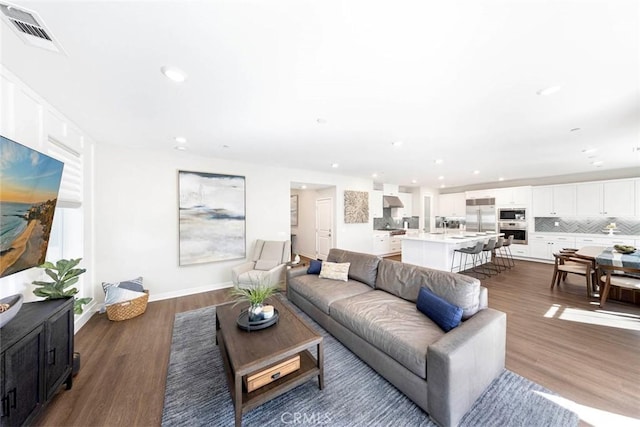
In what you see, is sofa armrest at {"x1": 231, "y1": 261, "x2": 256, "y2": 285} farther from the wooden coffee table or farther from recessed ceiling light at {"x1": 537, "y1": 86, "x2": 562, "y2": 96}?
recessed ceiling light at {"x1": 537, "y1": 86, "x2": 562, "y2": 96}

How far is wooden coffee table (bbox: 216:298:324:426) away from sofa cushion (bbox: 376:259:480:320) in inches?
49.7

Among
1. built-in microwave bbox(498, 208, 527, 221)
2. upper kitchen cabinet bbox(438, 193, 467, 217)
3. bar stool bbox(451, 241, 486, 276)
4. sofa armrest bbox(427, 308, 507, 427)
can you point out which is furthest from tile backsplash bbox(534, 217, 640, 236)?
sofa armrest bbox(427, 308, 507, 427)

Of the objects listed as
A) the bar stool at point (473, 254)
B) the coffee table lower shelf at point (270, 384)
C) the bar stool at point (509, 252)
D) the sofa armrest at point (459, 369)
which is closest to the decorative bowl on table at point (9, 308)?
the coffee table lower shelf at point (270, 384)

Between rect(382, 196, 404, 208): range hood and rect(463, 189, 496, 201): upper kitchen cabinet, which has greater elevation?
rect(463, 189, 496, 201): upper kitchen cabinet

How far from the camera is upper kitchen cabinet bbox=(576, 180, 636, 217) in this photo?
212 inches

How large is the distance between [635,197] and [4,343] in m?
10.4

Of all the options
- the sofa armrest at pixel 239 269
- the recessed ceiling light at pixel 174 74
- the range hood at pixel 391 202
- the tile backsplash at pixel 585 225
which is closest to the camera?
the recessed ceiling light at pixel 174 74

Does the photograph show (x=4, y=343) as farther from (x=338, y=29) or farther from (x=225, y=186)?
(x=225, y=186)

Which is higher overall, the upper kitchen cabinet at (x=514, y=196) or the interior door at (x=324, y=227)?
the upper kitchen cabinet at (x=514, y=196)

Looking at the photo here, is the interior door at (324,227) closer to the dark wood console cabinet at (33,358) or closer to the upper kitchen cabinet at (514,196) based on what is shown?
the dark wood console cabinet at (33,358)

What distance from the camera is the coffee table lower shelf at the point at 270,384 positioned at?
4.79ft

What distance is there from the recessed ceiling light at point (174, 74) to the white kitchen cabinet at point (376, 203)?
604 centimetres

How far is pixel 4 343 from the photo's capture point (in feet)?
4.06

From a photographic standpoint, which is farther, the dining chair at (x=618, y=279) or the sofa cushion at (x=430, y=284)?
the dining chair at (x=618, y=279)
